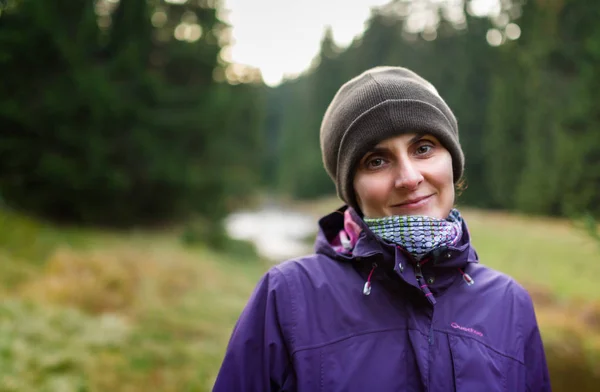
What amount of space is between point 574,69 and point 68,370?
16.3 m

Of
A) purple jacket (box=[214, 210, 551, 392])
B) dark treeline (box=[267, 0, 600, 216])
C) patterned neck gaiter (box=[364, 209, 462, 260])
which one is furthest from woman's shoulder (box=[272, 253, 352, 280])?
dark treeline (box=[267, 0, 600, 216])

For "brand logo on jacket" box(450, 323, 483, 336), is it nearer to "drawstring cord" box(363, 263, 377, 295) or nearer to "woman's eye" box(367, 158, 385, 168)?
"drawstring cord" box(363, 263, 377, 295)

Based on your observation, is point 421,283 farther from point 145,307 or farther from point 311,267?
point 145,307

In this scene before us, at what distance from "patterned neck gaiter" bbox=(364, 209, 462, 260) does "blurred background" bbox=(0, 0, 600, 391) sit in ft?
3.09

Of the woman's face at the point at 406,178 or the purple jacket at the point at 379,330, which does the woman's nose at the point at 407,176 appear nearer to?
the woman's face at the point at 406,178

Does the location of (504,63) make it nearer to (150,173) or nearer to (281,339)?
(150,173)

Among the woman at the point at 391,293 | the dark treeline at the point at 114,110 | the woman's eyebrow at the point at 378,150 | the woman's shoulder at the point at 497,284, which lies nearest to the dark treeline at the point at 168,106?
the dark treeline at the point at 114,110

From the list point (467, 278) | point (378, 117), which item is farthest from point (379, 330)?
point (378, 117)

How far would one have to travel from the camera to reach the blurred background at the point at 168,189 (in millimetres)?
5320

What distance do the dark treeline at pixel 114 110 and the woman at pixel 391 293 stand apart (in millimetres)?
12366

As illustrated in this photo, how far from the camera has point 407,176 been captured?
1.53m

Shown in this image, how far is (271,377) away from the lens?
1452 millimetres

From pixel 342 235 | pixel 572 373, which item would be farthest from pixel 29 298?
pixel 572 373

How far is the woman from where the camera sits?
4.69 ft
